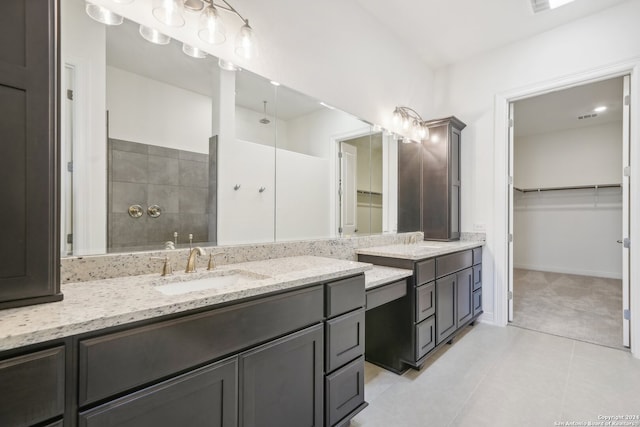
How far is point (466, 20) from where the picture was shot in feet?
8.82

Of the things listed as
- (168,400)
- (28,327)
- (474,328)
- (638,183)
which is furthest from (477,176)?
(28,327)

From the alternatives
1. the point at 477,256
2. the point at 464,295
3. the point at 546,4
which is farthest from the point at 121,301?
the point at 546,4

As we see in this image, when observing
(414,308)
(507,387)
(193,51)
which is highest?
(193,51)

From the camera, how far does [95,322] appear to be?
29.4 inches

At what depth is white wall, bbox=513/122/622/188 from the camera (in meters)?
5.03

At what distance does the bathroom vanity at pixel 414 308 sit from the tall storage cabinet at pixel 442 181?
53cm

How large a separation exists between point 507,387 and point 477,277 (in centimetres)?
126

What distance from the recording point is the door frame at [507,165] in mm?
2389

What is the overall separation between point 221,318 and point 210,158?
0.93 meters

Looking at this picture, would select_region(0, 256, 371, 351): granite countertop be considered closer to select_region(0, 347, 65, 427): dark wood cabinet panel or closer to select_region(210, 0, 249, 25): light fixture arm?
select_region(0, 347, 65, 427): dark wood cabinet panel

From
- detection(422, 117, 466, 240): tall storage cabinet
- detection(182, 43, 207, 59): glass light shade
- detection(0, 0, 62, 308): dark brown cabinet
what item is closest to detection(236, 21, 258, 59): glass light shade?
detection(182, 43, 207, 59): glass light shade

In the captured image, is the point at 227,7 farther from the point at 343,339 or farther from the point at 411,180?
Result: the point at 411,180

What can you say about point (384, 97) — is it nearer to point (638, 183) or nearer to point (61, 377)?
point (638, 183)

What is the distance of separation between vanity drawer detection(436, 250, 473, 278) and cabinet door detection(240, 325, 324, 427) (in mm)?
1393
